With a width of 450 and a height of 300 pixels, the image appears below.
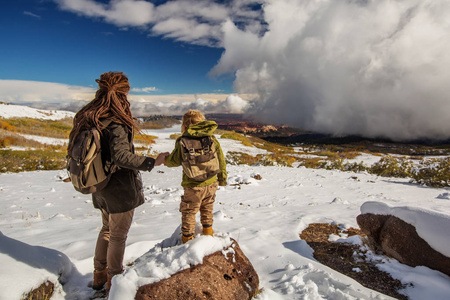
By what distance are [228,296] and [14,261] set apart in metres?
2.02

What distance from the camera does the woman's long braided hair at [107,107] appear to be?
2.08 meters

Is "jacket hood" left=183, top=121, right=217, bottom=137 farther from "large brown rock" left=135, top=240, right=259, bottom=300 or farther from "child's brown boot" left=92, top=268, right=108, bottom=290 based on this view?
"child's brown boot" left=92, top=268, right=108, bottom=290

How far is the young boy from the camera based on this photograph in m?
2.71

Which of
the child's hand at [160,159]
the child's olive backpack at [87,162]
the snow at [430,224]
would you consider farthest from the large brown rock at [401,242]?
the child's olive backpack at [87,162]

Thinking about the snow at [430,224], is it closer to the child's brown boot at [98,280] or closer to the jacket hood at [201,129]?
the jacket hood at [201,129]

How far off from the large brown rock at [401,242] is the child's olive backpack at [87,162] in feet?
12.7

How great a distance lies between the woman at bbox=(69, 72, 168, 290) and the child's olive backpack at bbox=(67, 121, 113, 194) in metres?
0.07

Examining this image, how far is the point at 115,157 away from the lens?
2.04 m

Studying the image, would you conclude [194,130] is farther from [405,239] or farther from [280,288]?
[405,239]

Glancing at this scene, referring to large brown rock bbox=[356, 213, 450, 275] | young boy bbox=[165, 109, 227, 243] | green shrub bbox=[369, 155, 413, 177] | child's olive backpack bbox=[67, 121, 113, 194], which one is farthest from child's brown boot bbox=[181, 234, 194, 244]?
green shrub bbox=[369, 155, 413, 177]

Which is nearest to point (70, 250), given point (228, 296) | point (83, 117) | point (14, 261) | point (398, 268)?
point (14, 261)

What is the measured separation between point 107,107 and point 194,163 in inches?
41.6

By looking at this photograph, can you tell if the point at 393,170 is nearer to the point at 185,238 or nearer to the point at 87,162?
the point at 185,238

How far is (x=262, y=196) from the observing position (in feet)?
26.9
